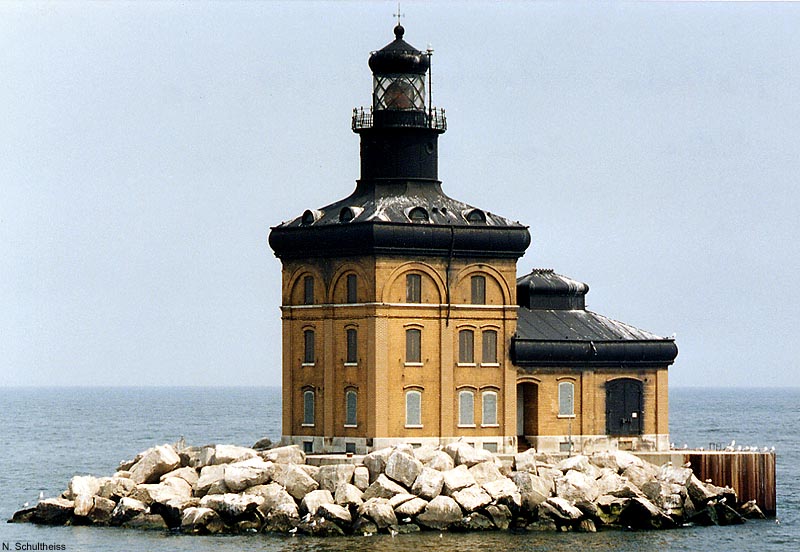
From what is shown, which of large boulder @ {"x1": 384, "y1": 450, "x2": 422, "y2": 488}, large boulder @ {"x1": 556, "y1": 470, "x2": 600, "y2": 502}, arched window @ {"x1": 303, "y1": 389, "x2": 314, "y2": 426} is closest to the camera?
large boulder @ {"x1": 384, "y1": 450, "x2": 422, "y2": 488}

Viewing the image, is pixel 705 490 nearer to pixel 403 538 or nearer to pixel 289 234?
pixel 403 538

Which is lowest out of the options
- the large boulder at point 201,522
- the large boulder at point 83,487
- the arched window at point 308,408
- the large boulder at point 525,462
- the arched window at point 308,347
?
the large boulder at point 201,522

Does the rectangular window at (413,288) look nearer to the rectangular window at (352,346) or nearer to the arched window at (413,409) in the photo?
the rectangular window at (352,346)

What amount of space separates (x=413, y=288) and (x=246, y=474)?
32.1ft

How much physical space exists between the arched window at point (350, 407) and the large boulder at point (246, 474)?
16.7 ft

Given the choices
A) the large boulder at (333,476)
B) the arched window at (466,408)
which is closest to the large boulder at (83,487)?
the large boulder at (333,476)

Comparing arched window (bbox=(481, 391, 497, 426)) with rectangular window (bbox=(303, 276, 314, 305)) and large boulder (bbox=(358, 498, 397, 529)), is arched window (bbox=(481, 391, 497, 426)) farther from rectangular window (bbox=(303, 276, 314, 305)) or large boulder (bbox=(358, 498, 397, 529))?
large boulder (bbox=(358, 498, 397, 529))

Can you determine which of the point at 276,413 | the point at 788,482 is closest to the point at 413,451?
the point at 788,482

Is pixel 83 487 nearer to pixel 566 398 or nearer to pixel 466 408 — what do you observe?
pixel 466 408

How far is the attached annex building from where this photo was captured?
75250mm

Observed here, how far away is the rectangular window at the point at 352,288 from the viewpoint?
249ft

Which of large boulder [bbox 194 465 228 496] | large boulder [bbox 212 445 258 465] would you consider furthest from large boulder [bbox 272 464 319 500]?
large boulder [bbox 212 445 258 465]

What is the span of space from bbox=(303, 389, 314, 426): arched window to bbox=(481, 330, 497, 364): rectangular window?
6589mm

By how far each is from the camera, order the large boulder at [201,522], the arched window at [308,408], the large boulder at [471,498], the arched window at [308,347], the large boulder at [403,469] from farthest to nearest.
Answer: the arched window at [308,347], the arched window at [308,408], the large boulder at [403,469], the large boulder at [471,498], the large boulder at [201,522]
